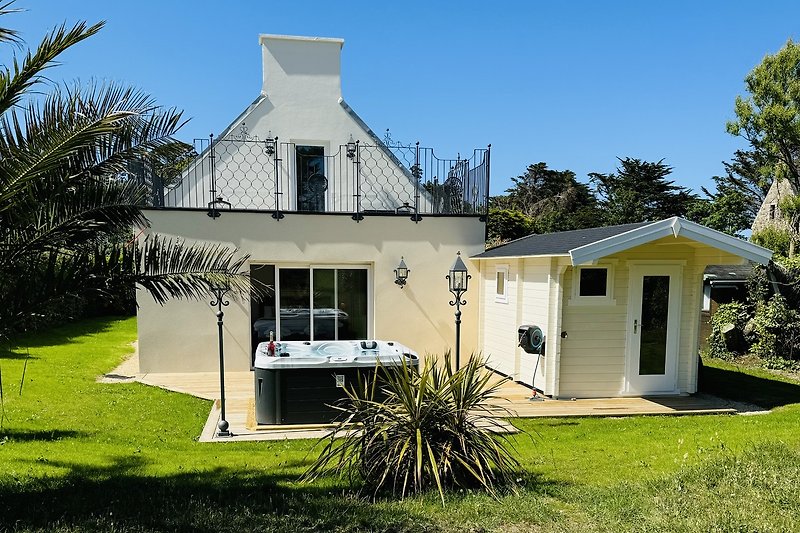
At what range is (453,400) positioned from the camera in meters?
4.46

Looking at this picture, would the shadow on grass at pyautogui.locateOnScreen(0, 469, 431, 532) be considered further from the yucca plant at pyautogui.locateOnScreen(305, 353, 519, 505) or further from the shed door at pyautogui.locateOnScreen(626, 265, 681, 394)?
the shed door at pyautogui.locateOnScreen(626, 265, 681, 394)

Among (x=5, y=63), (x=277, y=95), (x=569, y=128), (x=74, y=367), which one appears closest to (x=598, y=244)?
(x=5, y=63)

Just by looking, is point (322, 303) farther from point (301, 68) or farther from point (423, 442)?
point (423, 442)

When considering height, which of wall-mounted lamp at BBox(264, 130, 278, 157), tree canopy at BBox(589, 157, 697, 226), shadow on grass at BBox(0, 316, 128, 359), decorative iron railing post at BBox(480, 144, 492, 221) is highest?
tree canopy at BBox(589, 157, 697, 226)

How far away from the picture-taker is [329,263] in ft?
36.0

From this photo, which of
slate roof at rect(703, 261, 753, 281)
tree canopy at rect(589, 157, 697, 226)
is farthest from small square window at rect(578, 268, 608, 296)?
tree canopy at rect(589, 157, 697, 226)

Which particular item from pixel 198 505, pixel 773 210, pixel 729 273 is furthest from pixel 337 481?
pixel 773 210

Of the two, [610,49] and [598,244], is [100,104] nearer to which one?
[598,244]

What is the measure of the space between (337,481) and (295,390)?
266cm

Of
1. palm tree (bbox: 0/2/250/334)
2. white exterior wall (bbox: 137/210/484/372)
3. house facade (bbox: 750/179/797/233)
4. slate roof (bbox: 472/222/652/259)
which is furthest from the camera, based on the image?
house facade (bbox: 750/179/797/233)

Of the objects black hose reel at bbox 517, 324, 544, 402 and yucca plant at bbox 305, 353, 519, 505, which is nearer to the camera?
yucca plant at bbox 305, 353, 519, 505

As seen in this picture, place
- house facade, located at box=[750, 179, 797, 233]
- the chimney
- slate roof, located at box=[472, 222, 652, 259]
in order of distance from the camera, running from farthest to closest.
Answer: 1. house facade, located at box=[750, 179, 797, 233]
2. the chimney
3. slate roof, located at box=[472, 222, 652, 259]

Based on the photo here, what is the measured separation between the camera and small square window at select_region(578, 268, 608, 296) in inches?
336

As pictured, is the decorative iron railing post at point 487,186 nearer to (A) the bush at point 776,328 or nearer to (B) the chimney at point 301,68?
(B) the chimney at point 301,68
